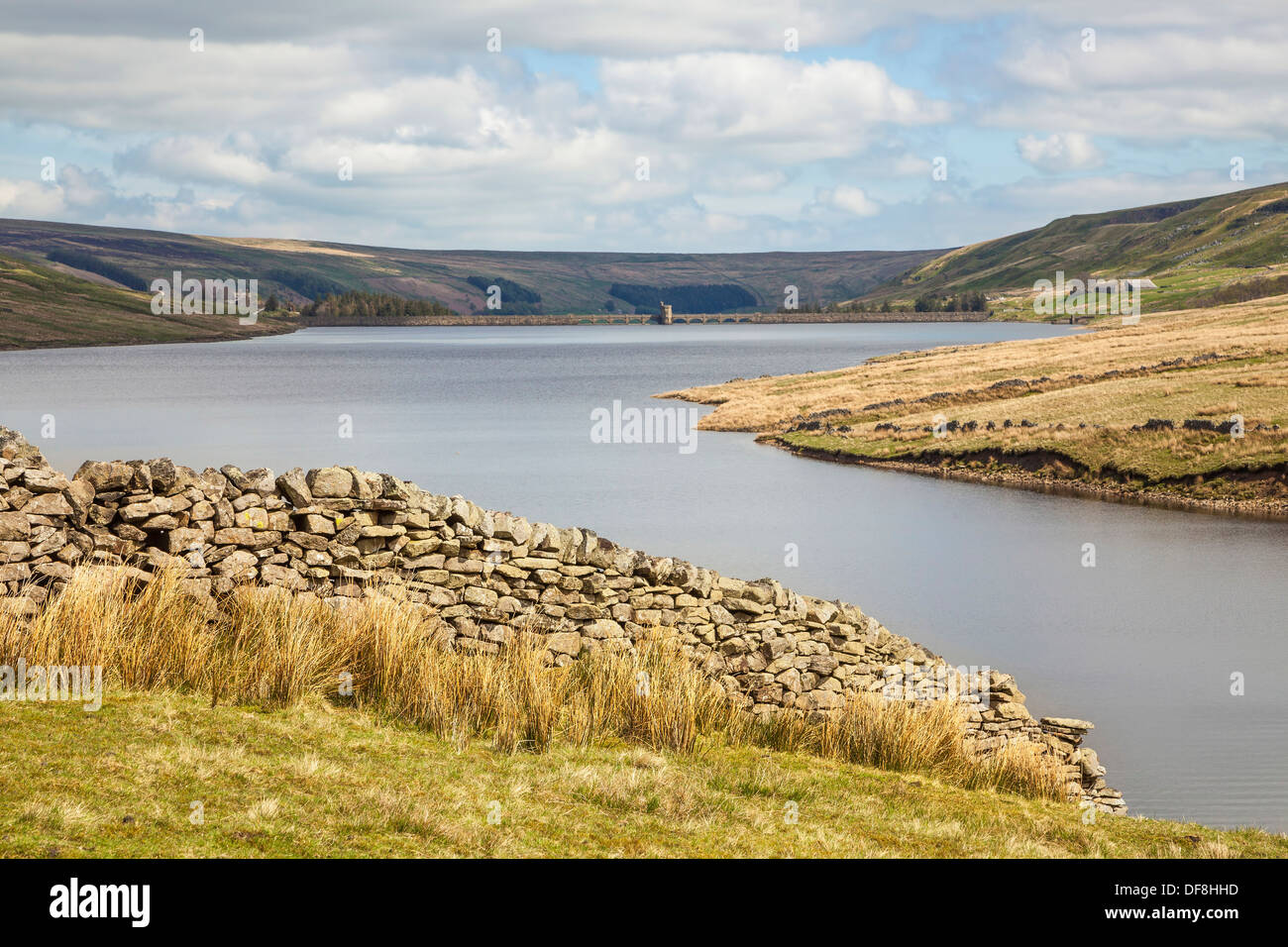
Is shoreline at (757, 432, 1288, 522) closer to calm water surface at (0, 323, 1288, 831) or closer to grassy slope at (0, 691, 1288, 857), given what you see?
calm water surface at (0, 323, 1288, 831)

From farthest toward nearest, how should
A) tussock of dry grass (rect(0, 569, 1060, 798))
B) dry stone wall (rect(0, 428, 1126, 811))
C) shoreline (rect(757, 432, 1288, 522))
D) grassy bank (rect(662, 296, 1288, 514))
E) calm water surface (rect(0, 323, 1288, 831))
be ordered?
grassy bank (rect(662, 296, 1288, 514)) < shoreline (rect(757, 432, 1288, 522)) < calm water surface (rect(0, 323, 1288, 831)) < dry stone wall (rect(0, 428, 1126, 811)) < tussock of dry grass (rect(0, 569, 1060, 798))

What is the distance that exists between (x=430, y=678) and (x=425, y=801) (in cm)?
288

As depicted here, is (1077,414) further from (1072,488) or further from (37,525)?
(37,525)

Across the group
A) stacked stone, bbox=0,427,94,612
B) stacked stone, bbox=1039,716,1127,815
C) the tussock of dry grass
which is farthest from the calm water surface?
stacked stone, bbox=0,427,94,612

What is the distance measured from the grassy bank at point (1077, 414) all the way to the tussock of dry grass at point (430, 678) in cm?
2860

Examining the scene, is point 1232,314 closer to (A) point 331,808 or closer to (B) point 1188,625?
(B) point 1188,625

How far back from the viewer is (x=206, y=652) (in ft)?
37.9

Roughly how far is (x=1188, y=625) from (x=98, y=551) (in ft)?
68.8

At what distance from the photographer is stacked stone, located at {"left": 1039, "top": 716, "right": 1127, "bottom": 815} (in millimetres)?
14609

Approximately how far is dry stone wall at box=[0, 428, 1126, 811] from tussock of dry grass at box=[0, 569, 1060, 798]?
549mm

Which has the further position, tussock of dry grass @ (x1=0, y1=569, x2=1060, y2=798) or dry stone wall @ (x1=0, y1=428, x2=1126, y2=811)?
dry stone wall @ (x1=0, y1=428, x2=1126, y2=811)

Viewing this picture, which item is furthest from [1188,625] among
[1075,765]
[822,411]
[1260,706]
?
[822,411]

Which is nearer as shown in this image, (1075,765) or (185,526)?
(185,526)

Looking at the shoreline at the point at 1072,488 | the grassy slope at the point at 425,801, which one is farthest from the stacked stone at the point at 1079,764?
the shoreline at the point at 1072,488
